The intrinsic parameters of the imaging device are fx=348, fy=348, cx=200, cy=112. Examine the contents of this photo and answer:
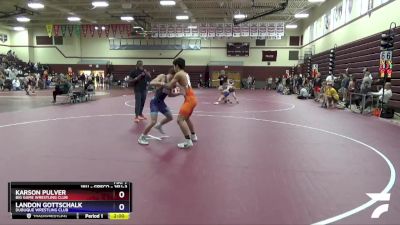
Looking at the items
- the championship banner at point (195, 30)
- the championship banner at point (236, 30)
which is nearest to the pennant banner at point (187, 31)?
the championship banner at point (195, 30)

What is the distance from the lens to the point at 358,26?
19188 mm

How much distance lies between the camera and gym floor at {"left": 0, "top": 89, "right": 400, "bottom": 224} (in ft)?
12.6

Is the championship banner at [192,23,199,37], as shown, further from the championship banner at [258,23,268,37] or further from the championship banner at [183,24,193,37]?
the championship banner at [258,23,268,37]

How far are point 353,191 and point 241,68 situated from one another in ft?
125

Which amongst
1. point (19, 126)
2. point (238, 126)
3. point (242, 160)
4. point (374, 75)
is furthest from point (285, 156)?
point (374, 75)

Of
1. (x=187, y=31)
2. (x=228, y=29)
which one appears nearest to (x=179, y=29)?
(x=187, y=31)

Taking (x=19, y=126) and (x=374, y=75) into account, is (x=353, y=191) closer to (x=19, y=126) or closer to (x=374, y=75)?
(x=19, y=126)

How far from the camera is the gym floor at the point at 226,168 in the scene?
Answer: 152 inches

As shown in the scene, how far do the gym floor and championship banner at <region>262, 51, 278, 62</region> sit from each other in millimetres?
32512

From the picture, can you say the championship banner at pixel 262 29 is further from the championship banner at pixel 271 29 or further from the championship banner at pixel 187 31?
the championship banner at pixel 187 31

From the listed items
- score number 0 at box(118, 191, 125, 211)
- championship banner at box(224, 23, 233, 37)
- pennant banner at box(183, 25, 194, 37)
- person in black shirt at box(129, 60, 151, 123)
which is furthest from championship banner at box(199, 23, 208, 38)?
score number 0 at box(118, 191, 125, 211)

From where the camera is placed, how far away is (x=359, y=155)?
6.61 m
